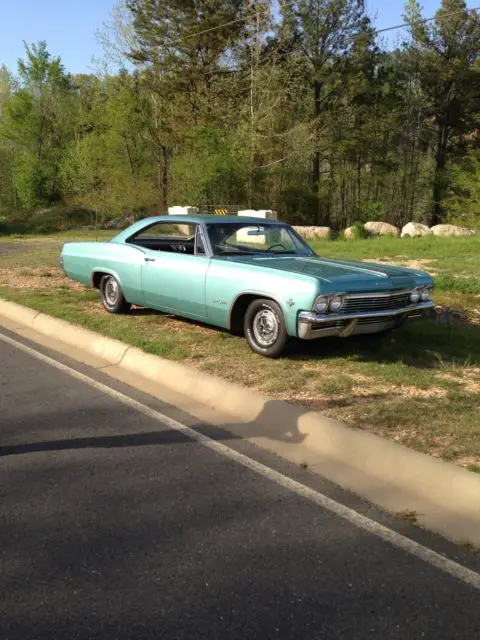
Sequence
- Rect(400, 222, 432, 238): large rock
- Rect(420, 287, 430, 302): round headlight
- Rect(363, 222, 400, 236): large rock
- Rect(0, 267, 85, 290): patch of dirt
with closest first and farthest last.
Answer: Rect(420, 287, 430, 302): round headlight
Rect(0, 267, 85, 290): patch of dirt
Rect(400, 222, 432, 238): large rock
Rect(363, 222, 400, 236): large rock

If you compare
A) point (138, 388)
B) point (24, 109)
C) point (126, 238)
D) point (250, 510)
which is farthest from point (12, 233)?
point (250, 510)

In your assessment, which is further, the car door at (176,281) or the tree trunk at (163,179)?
the tree trunk at (163,179)

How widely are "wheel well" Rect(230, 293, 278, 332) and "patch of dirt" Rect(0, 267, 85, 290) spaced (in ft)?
17.0

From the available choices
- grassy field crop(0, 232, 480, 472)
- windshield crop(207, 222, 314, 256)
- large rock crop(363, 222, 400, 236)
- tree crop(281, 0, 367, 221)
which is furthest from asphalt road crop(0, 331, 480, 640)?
tree crop(281, 0, 367, 221)

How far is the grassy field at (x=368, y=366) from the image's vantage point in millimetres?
4496

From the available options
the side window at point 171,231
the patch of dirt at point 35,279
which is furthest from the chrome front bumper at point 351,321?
the patch of dirt at point 35,279

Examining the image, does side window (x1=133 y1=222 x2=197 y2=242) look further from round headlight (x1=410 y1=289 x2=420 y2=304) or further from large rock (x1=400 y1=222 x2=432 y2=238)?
large rock (x1=400 y1=222 x2=432 y2=238)

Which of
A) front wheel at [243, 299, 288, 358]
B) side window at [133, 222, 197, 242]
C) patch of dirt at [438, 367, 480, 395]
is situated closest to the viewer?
patch of dirt at [438, 367, 480, 395]

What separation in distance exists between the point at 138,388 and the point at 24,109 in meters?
43.6

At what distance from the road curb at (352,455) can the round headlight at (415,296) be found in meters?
2.24

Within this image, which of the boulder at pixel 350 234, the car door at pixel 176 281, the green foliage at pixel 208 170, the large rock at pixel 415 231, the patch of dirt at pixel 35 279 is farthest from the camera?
the green foliage at pixel 208 170

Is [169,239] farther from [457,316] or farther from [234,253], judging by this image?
[457,316]

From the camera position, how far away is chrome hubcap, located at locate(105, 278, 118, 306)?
8352 mm

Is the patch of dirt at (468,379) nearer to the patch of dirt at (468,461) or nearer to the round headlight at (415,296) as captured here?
the round headlight at (415,296)
